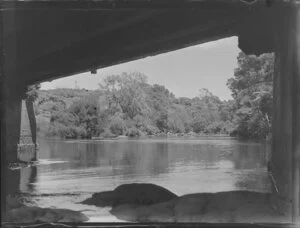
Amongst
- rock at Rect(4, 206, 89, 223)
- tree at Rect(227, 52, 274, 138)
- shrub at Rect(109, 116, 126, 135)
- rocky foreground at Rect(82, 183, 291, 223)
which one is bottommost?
rock at Rect(4, 206, 89, 223)

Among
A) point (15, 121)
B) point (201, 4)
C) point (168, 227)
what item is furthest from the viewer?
point (15, 121)

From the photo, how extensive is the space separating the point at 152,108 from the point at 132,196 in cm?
172

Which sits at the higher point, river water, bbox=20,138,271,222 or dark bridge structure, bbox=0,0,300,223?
dark bridge structure, bbox=0,0,300,223

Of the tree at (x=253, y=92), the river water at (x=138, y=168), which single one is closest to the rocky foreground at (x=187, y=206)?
the river water at (x=138, y=168)

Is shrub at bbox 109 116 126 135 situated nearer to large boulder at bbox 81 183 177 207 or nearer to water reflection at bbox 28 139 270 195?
water reflection at bbox 28 139 270 195

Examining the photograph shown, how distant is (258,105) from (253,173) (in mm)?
1070

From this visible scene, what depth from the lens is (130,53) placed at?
7.02 metres

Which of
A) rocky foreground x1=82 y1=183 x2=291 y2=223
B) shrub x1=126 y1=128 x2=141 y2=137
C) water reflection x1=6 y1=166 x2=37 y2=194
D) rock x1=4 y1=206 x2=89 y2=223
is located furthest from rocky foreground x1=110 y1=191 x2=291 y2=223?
shrub x1=126 y1=128 x2=141 y2=137

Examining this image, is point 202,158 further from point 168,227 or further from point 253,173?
point 168,227

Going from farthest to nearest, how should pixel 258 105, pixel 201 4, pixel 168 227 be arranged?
1. pixel 258 105
2. pixel 168 227
3. pixel 201 4

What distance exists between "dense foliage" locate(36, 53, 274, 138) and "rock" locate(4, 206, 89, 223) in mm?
1596

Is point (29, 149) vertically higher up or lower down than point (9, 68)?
lower down

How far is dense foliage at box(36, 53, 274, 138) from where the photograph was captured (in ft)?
21.3

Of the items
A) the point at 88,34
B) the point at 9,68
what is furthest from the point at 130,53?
the point at 9,68
